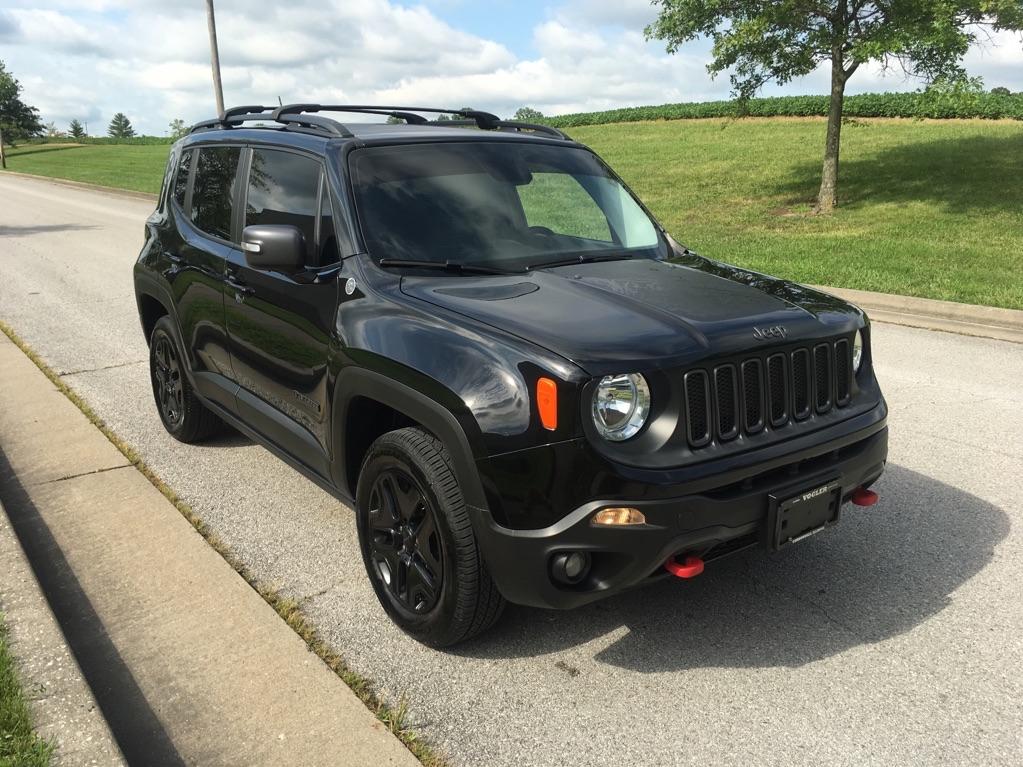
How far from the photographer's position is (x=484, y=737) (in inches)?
113

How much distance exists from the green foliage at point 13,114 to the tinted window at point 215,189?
83988 mm

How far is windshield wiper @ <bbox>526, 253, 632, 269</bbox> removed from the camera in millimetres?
3803

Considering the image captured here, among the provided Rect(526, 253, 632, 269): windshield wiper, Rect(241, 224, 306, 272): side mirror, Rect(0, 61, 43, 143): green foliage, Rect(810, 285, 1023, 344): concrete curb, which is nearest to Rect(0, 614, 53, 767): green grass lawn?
Rect(241, 224, 306, 272): side mirror

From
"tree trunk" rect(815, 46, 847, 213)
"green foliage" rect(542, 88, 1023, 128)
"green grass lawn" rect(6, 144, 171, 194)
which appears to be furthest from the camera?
"green grass lawn" rect(6, 144, 171, 194)

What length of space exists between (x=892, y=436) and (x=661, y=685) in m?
3.15

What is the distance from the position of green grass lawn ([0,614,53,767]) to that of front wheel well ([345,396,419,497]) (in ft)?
4.48

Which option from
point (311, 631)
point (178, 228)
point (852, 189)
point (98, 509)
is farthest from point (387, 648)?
point (852, 189)

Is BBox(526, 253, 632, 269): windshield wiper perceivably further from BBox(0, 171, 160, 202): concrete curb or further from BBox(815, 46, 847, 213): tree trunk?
BBox(0, 171, 160, 202): concrete curb

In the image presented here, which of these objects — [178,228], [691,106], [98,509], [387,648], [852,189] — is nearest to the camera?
[387,648]

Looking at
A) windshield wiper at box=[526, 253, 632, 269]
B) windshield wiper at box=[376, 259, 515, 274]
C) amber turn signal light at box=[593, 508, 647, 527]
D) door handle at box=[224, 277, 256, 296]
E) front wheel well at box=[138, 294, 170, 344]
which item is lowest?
amber turn signal light at box=[593, 508, 647, 527]

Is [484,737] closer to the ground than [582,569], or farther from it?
closer to the ground

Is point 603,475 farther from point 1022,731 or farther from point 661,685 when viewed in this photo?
point 1022,731

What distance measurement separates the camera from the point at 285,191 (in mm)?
4176

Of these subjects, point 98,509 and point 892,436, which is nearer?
point 98,509
